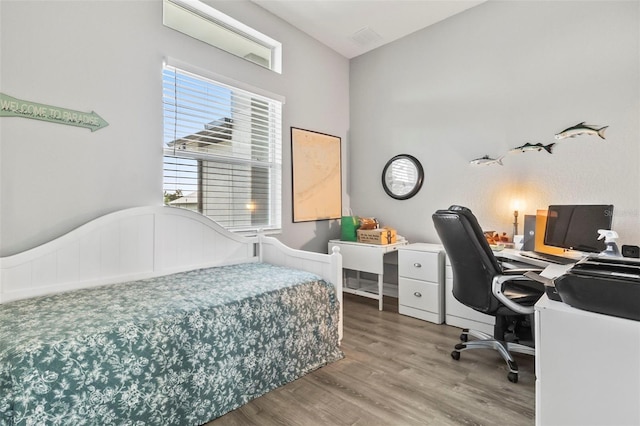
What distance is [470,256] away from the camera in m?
1.98

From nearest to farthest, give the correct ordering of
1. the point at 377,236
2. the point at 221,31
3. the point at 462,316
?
1. the point at 462,316
2. the point at 221,31
3. the point at 377,236

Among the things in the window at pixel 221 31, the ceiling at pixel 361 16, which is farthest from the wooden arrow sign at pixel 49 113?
the ceiling at pixel 361 16

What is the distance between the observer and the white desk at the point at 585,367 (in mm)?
855

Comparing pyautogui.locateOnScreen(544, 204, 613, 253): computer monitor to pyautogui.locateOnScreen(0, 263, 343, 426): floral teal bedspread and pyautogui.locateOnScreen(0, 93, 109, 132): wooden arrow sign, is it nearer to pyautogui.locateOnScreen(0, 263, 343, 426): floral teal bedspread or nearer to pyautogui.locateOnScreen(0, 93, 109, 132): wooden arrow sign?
pyautogui.locateOnScreen(0, 263, 343, 426): floral teal bedspread

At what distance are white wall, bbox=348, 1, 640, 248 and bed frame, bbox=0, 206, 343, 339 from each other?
64.0 inches

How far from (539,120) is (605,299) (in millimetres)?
2372

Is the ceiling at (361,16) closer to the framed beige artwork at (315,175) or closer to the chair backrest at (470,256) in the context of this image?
the framed beige artwork at (315,175)

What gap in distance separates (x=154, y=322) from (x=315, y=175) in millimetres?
2442

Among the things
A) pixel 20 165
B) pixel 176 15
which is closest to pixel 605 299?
pixel 20 165

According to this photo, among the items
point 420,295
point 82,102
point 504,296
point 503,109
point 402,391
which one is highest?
point 503,109

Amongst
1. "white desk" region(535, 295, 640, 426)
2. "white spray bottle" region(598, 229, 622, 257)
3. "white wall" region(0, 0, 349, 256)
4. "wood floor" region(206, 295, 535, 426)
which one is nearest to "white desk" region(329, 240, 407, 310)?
"wood floor" region(206, 295, 535, 426)

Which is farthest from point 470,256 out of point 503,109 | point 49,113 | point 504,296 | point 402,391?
point 49,113

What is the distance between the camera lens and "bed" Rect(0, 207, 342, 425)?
1.19 meters

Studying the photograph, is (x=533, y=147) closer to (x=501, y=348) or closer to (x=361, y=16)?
(x=501, y=348)
